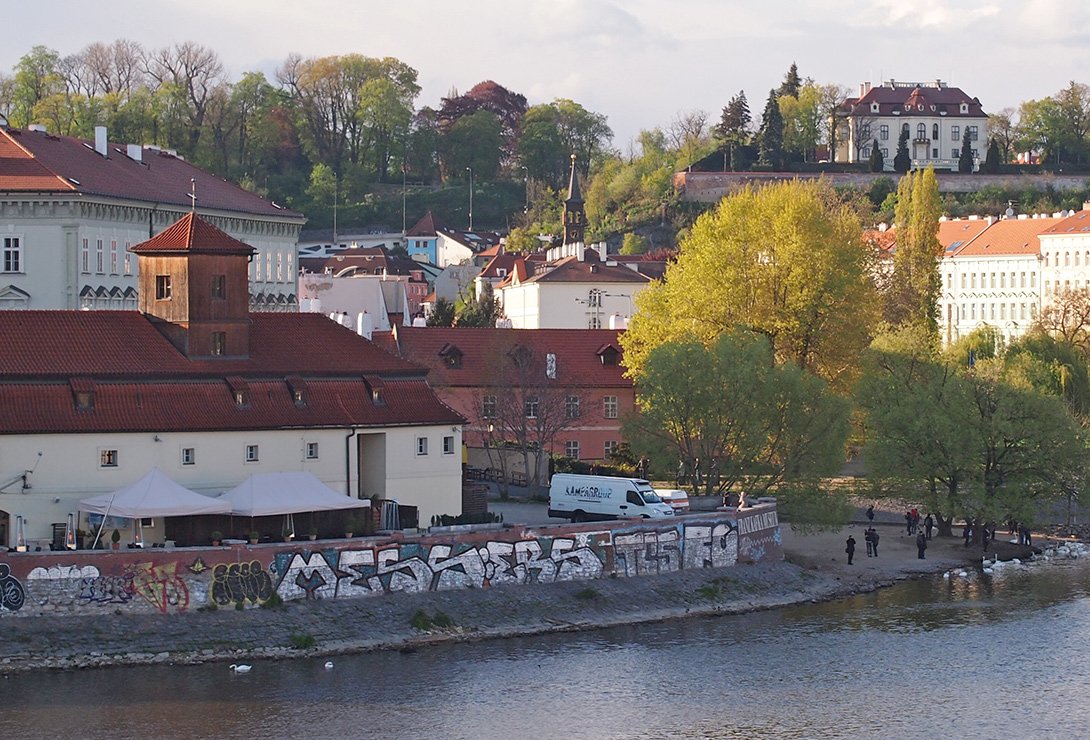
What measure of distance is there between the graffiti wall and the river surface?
205 centimetres

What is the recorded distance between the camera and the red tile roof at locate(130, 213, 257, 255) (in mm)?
52625

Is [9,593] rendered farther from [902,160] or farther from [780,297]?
[902,160]

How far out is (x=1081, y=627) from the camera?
1977 inches

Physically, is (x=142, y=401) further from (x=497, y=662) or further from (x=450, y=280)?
(x=450, y=280)

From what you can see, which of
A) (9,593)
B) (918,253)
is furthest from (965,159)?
(9,593)

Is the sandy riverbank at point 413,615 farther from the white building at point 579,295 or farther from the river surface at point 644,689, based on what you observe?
the white building at point 579,295

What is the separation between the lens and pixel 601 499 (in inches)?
2183

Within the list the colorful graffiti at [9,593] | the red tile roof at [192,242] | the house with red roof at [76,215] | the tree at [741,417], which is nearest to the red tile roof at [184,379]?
the red tile roof at [192,242]

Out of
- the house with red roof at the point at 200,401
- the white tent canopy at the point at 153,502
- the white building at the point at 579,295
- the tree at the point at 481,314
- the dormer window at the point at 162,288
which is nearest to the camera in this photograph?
the white tent canopy at the point at 153,502

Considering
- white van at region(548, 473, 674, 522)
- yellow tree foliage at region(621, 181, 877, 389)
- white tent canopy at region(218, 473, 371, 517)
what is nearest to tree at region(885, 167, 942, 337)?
yellow tree foliage at region(621, 181, 877, 389)

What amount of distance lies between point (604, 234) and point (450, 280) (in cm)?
1152

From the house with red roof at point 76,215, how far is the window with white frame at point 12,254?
32 mm

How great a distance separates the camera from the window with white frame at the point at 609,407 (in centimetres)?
7262

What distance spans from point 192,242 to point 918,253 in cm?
6185
